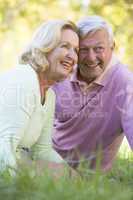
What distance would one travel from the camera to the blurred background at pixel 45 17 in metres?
16.5

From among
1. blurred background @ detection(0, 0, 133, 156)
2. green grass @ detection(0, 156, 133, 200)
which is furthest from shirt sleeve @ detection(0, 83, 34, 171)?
blurred background @ detection(0, 0, 133, 156)

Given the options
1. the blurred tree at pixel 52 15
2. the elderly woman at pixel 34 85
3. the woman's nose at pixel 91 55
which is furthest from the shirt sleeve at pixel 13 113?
the blurred tree at pixel 52 15

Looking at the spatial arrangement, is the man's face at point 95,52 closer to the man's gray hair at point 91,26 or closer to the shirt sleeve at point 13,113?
the man's gray hair at point 91,26

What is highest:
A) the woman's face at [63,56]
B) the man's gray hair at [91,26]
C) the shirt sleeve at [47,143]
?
the man's gray hair at [91,26]

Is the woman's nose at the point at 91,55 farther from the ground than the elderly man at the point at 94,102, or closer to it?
farther from the ground

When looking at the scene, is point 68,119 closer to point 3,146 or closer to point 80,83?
point 80,83

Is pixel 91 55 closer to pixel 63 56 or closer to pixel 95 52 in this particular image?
pixel 95 52

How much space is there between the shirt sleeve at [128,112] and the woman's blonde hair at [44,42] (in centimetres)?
53

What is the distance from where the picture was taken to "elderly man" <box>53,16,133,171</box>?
426 centimetres

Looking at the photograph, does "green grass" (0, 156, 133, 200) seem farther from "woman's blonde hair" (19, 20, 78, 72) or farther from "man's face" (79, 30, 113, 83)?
"man's face" (79, 30, 113, 83)

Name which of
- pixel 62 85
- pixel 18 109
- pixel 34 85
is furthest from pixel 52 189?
pixel 62 85

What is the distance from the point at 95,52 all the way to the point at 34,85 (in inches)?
20.6

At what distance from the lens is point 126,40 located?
55.7ft

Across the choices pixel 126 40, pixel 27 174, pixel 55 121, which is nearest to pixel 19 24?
pixel 126 40
